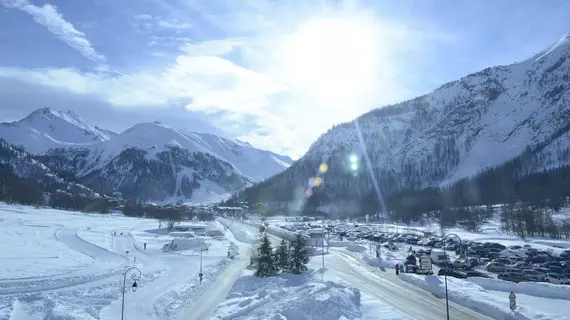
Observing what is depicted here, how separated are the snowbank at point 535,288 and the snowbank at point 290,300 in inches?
518

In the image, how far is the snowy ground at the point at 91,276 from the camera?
3875 cm

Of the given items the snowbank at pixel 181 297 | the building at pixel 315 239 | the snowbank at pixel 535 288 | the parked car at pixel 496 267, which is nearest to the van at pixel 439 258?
the parked car at pixel 496 267

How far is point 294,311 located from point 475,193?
17229cm

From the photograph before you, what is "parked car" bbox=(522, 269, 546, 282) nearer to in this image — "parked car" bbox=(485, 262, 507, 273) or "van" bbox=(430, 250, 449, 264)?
"parked car" bbox=(485, 262, 507, 273)

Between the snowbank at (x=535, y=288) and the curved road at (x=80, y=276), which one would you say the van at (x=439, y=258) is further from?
the curved road at (x=80, y=276)

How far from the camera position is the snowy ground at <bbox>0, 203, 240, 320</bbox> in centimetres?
3875

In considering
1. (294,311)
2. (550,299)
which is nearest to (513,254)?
(550,299)

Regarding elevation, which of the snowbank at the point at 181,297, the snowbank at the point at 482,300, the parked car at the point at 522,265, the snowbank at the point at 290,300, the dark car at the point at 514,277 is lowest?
the snowbank at the point at 181,297

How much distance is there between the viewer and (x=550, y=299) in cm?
3566

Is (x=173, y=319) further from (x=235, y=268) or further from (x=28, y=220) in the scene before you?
(x=28, y=220)

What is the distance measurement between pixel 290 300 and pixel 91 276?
26.6 m

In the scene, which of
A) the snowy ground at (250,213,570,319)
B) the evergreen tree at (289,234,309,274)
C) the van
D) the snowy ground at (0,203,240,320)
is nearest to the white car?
the snowy ground at (250,213,570,319)

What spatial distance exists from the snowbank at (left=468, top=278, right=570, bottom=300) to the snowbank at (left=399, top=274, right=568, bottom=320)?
1.41 metres

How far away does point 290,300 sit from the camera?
→ 124ft
